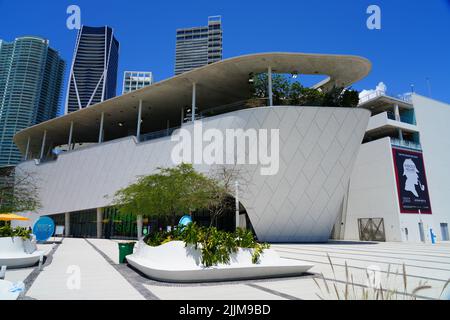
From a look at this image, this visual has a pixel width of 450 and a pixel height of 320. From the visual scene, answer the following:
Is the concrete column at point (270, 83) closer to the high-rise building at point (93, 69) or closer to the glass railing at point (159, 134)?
the glass railing at point (159, 134)

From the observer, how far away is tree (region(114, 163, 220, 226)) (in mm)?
13273

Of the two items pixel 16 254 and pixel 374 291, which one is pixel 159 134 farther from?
pixel 374 291

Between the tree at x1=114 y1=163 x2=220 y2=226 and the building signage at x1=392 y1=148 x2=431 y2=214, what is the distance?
71.8ft

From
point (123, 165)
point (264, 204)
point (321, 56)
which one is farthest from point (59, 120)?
point (321, 56)

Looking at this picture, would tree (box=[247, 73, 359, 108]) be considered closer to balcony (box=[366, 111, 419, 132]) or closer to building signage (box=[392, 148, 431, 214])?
balcony (box=[366, 111, 419, 132])

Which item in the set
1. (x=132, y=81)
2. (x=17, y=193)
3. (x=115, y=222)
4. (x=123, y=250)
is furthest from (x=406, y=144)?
(x=132, y=81)

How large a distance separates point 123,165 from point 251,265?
26.6 m

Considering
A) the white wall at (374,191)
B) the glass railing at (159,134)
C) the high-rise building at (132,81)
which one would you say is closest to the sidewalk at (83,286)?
the glass railing at (159,134)

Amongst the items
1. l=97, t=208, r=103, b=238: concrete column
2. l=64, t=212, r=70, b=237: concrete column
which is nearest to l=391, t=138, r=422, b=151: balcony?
l=97, t=208, r=103, b=238: concrete column

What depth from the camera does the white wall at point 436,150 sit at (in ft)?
104

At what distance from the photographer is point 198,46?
5030 inches

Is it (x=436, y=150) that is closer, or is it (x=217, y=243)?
(x=217, y=243)

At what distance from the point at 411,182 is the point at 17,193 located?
43597 millimetres
